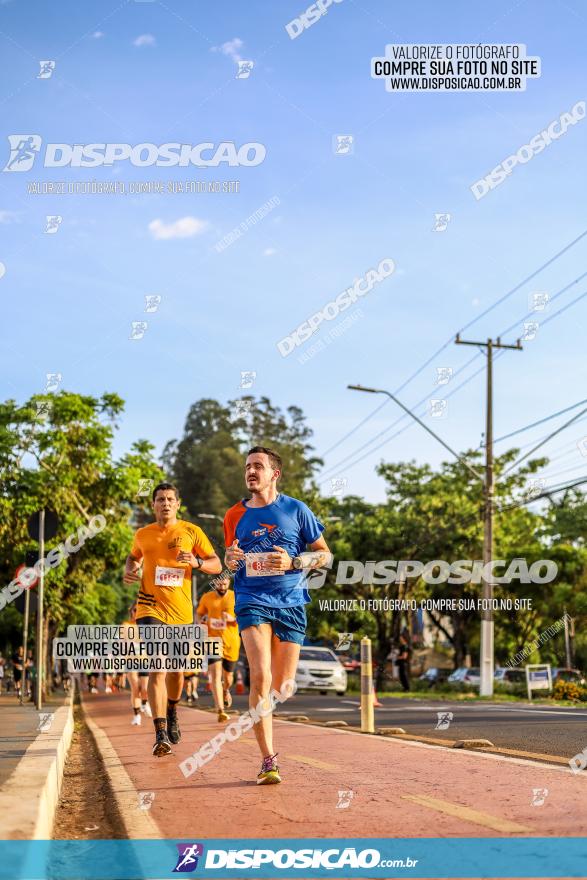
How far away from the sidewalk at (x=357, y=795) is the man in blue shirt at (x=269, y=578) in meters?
0.59

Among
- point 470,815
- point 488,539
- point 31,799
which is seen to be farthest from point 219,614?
point 488,539

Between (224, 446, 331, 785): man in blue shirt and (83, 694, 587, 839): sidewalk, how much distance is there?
59cm

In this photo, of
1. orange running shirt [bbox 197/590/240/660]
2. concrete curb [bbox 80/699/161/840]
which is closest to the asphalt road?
orange running shirt [bbox 197/590/240/660]

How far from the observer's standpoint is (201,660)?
38.2 ft

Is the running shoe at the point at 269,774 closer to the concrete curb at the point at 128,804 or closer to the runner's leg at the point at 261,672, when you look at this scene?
the runner's leg at the point at 261,672

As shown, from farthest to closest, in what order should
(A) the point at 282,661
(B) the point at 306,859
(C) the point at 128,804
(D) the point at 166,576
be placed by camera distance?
(D) the point at 166,576 < (A) the point at 282,661 < (C) the point at 128,804 < (B) the point at 306,859

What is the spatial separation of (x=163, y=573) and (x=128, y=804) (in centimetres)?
346

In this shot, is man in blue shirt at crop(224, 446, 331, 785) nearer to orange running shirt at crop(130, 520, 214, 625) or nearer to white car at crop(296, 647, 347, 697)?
orange running shirt at crop(130, 520, 214, 625)

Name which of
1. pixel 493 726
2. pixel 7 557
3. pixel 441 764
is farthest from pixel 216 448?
pixel 441 764

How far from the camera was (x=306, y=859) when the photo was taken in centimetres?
448

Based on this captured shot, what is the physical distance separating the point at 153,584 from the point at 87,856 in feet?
15.2

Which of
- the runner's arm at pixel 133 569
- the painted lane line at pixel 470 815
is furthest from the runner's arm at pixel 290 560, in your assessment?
the runner's arm at pixel 133 569

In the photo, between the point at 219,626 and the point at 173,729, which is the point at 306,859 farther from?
the point at 219,626

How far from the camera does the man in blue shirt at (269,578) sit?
6.91 metres
